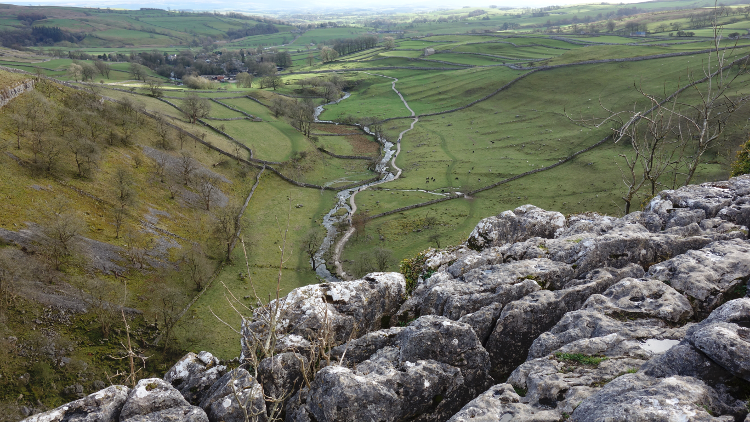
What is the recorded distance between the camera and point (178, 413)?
593 inches

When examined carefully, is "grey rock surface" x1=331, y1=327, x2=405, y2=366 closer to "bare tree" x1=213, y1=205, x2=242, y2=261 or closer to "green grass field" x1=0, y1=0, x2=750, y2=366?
"green grass field" x1=0, y1=0, x2=750, y2=366

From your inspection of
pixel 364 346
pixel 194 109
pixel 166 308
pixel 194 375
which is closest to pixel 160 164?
pixel 194 109

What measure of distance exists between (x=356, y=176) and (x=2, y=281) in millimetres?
77992

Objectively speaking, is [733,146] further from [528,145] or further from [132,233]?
[132,233]

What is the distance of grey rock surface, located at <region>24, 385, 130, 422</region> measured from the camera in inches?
564

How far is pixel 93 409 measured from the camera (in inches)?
581

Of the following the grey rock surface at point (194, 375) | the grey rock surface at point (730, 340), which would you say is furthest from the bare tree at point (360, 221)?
the grey rock surface at point (730, 340)

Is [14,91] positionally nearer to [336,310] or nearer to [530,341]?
[336,310]

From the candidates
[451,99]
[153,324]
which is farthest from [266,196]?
[451,99]

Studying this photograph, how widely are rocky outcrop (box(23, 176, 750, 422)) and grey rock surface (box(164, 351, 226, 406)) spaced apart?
58 mm

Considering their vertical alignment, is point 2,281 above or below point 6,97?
below

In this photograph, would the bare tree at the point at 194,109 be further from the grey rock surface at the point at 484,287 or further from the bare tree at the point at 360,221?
the grey rock surface at the point at 484,287

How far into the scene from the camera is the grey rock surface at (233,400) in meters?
15.3

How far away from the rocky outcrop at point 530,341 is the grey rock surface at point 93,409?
65 centimetres
